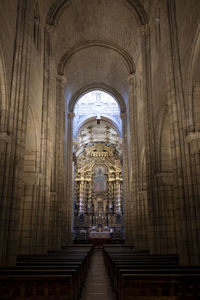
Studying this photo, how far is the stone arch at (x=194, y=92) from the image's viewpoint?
8.62 m

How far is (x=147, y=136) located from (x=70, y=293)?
992cm

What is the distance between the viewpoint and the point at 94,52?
2245cm

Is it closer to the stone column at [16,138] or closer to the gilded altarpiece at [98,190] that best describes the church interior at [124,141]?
the stone column at [16,138]

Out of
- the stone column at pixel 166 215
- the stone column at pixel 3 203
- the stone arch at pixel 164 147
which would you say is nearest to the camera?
the stone column at pixel 3 203

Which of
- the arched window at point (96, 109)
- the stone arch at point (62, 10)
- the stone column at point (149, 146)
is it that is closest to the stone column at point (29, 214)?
the stone column at point (149, 146)

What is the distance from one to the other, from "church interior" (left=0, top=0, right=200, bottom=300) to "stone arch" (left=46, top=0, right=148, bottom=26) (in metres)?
0.06

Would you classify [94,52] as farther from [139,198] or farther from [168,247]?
[168,247]

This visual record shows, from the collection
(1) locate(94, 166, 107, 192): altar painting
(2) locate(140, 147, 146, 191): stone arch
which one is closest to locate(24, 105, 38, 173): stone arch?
(2) locate(140, 147, 146, 191): stone arch

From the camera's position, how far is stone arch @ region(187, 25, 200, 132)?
8.62 m

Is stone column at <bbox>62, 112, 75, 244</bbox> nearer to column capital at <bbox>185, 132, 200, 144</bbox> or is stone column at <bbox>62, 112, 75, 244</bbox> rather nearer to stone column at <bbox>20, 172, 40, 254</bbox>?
stone column at <bbox>20, 172, 40, 254</bbox>

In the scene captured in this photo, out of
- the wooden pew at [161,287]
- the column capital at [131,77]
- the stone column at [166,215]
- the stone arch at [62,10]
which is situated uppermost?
the stone arch at [62,10]

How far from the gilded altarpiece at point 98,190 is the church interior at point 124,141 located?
54.6 ft

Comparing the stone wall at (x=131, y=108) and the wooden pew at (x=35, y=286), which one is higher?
the stone wall at (x=131, y=108)

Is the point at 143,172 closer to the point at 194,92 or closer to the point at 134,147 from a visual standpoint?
the point at 134,147
